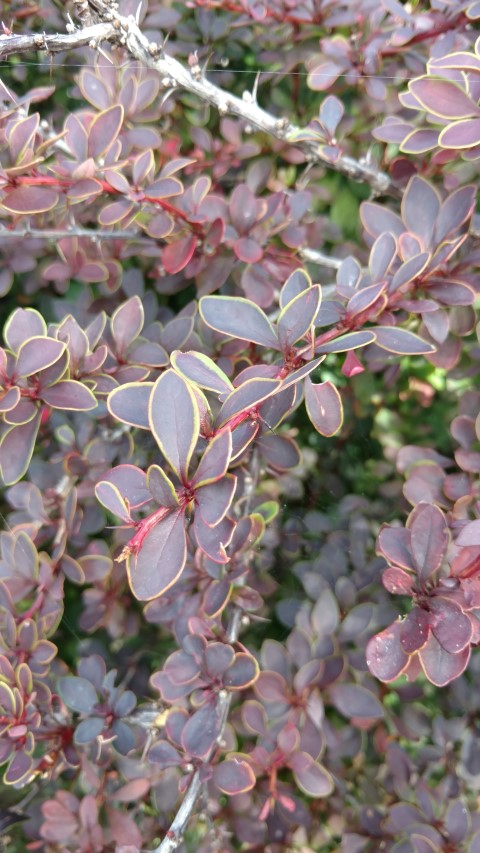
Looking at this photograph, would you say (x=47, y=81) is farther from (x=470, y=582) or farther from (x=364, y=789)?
(x=364, y=789)

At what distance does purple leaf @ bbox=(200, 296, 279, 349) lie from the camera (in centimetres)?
65

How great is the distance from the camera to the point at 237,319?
66cm

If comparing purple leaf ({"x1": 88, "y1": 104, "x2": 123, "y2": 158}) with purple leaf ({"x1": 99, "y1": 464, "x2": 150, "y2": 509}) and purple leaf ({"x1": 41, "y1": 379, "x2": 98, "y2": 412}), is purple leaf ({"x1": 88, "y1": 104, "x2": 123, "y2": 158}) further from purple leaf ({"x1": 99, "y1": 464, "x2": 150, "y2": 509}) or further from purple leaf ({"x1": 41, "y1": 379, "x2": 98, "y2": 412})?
purple leaf ({"x1": 99, "y1": 464, "x2": 150, "y2": 509})

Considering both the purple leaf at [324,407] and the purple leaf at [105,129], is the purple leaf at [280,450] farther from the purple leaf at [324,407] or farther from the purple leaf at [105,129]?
the purple leaf at [105,129]

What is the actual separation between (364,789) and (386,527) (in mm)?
574

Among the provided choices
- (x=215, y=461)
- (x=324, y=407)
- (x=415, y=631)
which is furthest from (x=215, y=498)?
(x=415, y=631)

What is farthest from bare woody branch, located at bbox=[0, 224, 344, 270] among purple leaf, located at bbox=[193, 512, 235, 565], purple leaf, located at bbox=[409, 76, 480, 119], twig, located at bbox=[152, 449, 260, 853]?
purple leaf, located at bbox=[193, 512, 235, 565]

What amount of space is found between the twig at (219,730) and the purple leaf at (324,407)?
0.29 m

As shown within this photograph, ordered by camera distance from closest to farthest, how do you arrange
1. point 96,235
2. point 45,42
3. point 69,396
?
point 45,42 < point 69,396 < point 96,235

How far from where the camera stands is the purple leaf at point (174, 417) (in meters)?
0.54

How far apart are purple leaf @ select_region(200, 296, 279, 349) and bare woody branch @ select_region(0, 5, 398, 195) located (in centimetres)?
32

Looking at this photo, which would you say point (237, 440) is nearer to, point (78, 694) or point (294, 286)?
point (294, 286)

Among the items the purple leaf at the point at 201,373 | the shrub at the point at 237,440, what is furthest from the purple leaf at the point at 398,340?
the purple leaf at the point at 201,373

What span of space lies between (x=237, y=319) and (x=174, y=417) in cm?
16
